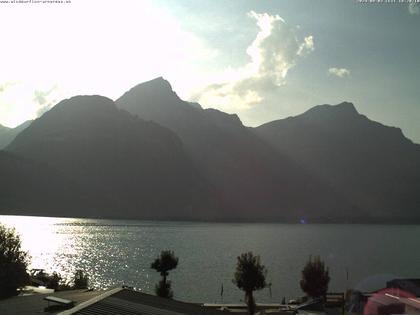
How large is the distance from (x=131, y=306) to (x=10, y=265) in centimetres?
2585

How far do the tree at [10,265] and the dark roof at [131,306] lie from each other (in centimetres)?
1846

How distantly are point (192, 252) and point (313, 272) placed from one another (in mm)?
126354

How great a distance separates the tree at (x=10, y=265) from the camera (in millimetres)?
48531

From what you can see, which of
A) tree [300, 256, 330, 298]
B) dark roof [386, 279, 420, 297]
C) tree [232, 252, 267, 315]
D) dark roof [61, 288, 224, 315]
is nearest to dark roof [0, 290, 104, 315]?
dark roof [61, 288, 224, 315]

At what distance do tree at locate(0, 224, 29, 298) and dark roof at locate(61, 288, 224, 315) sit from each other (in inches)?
727

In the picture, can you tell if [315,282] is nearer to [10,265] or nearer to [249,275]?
[249,275]

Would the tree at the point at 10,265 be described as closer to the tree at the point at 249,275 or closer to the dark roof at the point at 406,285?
the tree at the point at 249,275

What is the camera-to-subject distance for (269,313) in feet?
195

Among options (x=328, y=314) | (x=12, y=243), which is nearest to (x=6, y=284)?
(x=12, y=243)

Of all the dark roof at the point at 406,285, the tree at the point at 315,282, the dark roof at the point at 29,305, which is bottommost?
the tree at the point at 315,282

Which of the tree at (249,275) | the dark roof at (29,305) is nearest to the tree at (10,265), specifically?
the dark roof at (29,305)

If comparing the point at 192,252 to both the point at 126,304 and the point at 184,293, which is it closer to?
the point at 184,293

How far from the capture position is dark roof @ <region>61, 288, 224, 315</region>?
97.3ft

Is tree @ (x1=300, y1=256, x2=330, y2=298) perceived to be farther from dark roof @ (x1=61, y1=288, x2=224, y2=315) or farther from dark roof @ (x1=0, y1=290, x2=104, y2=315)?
dark roof @ (x1=0, y1=290, x2=104, y2=315)
